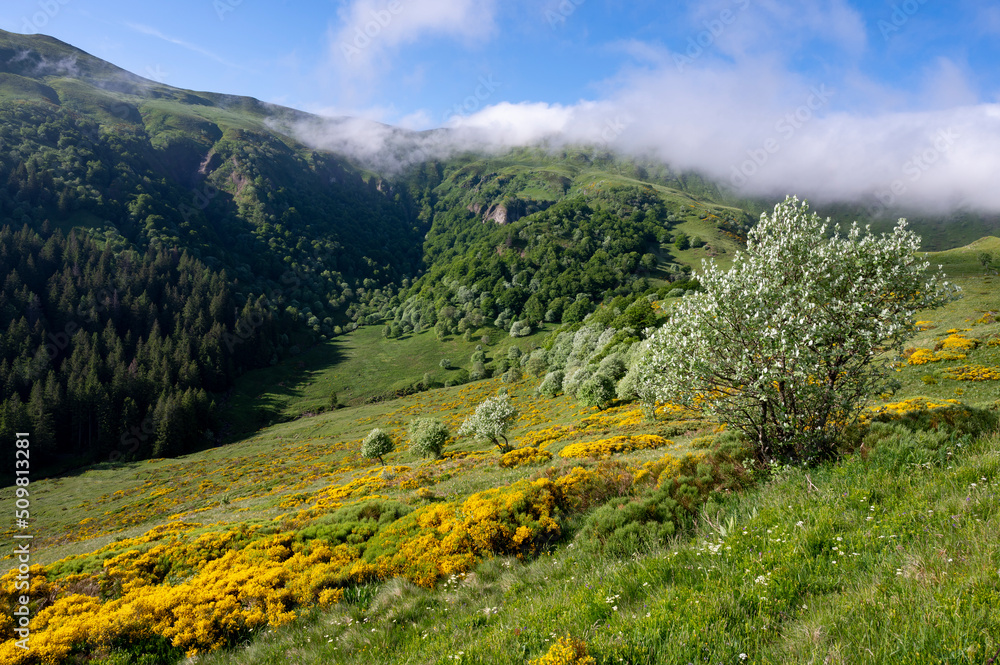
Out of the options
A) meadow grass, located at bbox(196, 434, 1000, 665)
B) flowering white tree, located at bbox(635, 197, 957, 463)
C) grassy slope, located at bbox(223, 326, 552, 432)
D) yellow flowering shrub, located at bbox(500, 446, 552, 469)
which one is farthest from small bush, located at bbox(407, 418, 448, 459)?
grassy slope, located at bbox(223, 326, 552, 432)

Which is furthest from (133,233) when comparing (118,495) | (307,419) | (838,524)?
(838,524)

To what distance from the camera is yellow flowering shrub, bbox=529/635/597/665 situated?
184 inches

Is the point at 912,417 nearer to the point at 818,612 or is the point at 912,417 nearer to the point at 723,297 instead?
the point at 723,297

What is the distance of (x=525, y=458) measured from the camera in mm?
25672

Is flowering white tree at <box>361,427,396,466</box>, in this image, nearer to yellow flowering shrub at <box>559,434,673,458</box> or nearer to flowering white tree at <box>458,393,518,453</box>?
flowering white tree at <box>458,393,518,453</box>

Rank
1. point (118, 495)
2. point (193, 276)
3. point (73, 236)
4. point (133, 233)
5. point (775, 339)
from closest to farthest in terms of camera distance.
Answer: point (775, 339), point (118, 495), point (73, 236), point (193, 276), point (133, 233)

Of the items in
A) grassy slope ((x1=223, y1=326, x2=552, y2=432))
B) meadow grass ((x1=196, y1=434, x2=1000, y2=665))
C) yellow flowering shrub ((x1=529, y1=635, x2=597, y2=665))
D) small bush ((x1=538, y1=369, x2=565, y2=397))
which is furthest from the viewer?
grassy slope ((x1=223, y1=326, x2=552, y2=432))

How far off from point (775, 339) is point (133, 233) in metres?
263

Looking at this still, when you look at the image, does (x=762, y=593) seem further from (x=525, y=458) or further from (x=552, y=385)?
(x=552, y=385)

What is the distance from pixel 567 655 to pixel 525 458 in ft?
70.0

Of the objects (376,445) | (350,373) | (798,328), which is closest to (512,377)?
(376,445)

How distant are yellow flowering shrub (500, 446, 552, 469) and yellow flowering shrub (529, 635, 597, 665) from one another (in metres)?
19.9

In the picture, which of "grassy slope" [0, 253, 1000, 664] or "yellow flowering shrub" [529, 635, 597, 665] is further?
"yellow flowering shrub" [529, 635, 597, 665]

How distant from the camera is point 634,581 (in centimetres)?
648
